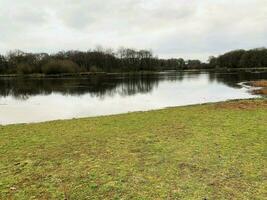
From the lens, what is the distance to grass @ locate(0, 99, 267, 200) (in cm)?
498

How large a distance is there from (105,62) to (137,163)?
11454cm

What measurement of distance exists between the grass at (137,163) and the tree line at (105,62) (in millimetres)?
91641

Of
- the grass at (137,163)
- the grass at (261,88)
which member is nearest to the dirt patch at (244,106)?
the grass at (137,163)

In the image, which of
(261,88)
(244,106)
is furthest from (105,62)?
(244,106)

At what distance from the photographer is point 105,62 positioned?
392 feet

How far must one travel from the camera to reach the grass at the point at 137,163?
4.98 meters

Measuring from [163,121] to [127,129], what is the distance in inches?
78.0

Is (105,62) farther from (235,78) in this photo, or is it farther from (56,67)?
(235,78)

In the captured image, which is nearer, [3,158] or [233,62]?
[3,158]

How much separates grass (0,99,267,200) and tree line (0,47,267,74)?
91.6 metres

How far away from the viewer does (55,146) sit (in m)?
7.97

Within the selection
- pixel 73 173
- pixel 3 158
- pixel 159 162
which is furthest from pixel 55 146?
pixel 159 162

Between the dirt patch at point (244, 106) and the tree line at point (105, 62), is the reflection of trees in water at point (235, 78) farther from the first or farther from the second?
the tree line at point (105, 62)

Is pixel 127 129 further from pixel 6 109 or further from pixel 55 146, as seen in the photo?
pixel 6 109
